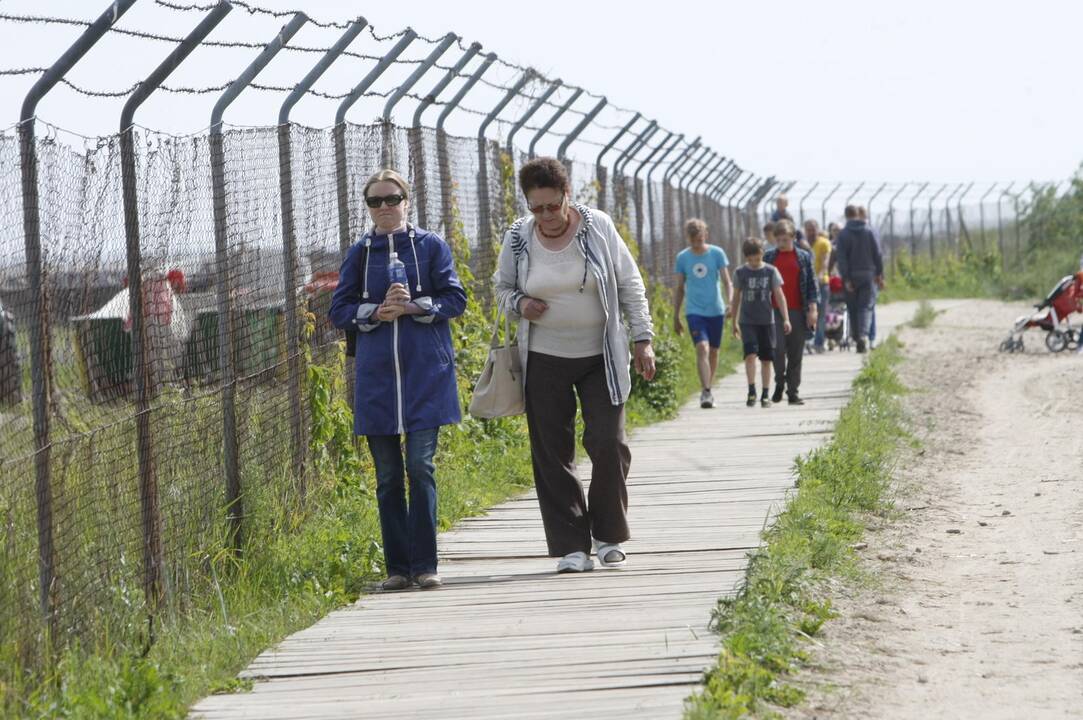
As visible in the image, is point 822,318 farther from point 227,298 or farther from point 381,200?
point 381,200

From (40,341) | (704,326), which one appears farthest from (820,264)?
(40,341)

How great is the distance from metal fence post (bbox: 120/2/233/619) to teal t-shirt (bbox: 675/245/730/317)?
8655mm

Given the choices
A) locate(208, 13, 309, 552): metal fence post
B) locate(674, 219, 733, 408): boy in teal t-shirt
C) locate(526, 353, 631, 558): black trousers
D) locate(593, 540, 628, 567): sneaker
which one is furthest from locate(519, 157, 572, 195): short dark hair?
locate(674, 219, 733, 408): boy in teal t-shirt

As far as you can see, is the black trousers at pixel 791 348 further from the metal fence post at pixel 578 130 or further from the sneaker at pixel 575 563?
the sneaker at pixel 575 563

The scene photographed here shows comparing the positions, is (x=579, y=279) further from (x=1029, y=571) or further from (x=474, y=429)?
(x=474, y=429)

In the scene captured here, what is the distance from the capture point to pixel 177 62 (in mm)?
6895

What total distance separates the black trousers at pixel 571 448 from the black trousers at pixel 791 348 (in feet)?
24.7

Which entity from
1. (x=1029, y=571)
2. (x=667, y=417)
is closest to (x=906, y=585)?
(x=1029, y=571)

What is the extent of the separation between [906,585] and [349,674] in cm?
274

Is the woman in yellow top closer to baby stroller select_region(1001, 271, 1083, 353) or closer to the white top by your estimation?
baby stroller select_region(1001, 271, 1083, 353)

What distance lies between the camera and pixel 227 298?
7969mm

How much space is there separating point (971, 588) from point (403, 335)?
8.54 ft

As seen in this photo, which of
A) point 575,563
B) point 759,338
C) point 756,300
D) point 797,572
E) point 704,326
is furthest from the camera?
point 704,326

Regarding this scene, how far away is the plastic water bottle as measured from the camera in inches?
285
